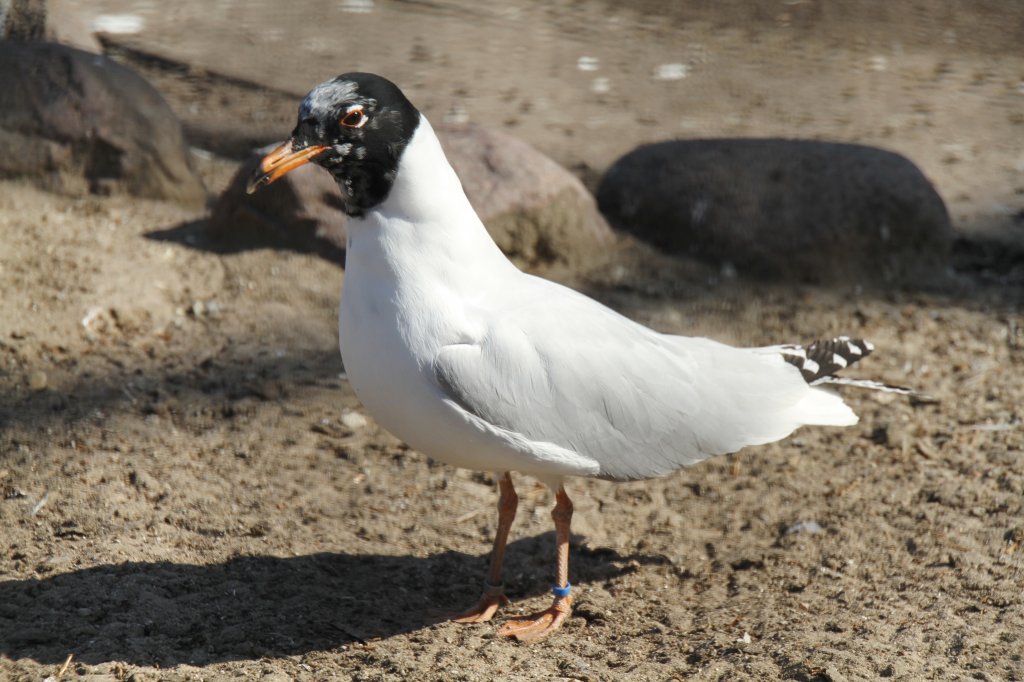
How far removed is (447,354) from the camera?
10.3ft

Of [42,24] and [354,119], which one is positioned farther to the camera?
[42,24]

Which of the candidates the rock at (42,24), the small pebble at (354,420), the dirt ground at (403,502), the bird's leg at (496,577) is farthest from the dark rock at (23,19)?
the bird's leg at (496,577)

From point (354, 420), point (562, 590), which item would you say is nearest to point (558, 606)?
point (562, 590)

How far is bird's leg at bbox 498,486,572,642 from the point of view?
3561mm

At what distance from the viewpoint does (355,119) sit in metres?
3.10

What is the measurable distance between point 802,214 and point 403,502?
117 inches

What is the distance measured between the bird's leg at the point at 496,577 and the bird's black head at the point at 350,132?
1190 mm

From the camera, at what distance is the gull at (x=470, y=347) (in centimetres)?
314

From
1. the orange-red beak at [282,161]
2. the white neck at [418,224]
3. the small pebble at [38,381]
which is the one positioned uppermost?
the orange-red beak at [282,161]

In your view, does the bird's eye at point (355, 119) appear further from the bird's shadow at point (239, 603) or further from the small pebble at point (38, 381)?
the small pebble at point (38, 381)

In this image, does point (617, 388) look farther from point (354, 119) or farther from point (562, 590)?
point (354, 119)

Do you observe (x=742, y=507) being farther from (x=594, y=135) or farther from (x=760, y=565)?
(x=594, y=135)

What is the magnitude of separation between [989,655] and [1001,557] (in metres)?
0.65

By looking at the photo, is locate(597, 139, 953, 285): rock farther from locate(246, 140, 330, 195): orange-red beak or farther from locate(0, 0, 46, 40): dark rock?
locate(0, 0, 46, 40): dark rock
